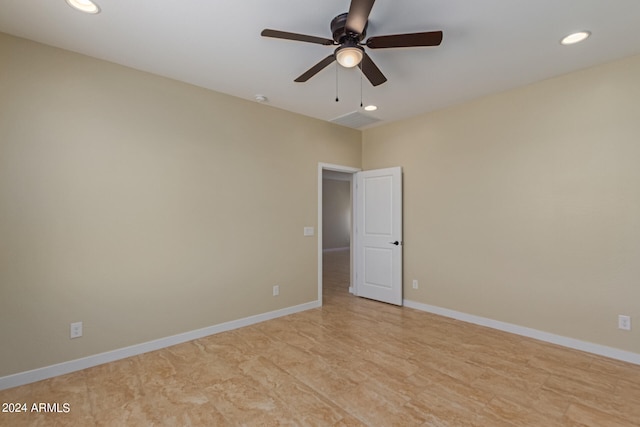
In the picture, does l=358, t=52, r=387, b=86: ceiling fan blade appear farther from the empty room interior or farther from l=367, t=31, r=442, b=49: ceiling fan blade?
l=367, t=31, r=442, b=49: ceiling fan blade

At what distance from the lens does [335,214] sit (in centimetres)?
1119

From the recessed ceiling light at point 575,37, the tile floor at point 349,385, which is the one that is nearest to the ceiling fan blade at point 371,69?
the recessed ceiling light at point 575,37

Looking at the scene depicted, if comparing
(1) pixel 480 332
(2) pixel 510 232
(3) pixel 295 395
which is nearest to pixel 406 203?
(2) pixel 510 232

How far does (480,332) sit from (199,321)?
3220 millimetres

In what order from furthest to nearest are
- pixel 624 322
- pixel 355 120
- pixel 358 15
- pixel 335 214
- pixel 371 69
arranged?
pixel 335 214 → pixel 355 120 → pixel 624 322 → pixel 371 69 → pixel 358 15

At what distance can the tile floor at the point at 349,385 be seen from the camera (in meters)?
1.97

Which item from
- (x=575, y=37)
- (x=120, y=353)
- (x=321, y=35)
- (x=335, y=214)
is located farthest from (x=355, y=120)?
(x=335, y=214)

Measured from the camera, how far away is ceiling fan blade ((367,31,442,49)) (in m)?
1.89

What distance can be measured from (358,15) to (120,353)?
3444 mm

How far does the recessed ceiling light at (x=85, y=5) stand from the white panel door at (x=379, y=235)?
368cm

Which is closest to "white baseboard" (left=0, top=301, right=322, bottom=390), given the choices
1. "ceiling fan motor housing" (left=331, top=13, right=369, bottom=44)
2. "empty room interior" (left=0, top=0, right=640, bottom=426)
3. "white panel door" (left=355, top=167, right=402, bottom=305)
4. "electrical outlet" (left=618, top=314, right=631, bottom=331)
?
"empty room interior" (left=0, top=0, right=640, bottom=426)

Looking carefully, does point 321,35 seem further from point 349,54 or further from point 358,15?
point 358,15

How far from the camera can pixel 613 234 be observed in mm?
2789

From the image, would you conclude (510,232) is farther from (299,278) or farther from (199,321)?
(199,321)
